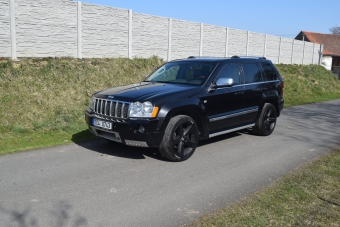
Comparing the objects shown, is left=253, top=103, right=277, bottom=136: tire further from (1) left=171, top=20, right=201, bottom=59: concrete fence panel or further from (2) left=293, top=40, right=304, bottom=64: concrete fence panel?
(2) left=293, top=40, right=304, bottom=64: concrete fence panel

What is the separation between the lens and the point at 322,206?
14.1 feet

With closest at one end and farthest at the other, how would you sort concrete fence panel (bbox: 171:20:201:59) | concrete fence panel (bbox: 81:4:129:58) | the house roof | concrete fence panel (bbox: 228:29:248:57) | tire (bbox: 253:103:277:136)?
tire (bbox: 253:103:277:136) → concrete fence panel (bbox: 81:4:129:58) → concrete fence panel (bbox: 171:20:201:59) → concrete fence panel (bbox: 228:29:248:57) → the house roof

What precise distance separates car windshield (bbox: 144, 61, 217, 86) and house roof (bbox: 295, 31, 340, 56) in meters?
46.1

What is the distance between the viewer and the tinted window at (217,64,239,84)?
7037mm

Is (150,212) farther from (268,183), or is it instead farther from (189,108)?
(189,108)

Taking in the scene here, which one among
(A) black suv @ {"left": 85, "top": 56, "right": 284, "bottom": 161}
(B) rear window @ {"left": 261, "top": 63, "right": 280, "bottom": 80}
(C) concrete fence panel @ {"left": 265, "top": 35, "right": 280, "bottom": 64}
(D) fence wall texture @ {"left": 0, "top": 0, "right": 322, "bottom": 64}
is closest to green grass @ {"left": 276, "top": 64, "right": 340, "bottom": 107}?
(C) concrete fence panel @ {"left": 265, "top": 35, "right": 280, "bottom": 64}

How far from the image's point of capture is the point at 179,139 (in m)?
6.09

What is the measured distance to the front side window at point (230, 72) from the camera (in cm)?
703

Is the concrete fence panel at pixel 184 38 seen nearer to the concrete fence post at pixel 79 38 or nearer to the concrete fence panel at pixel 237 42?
the concrete fence panel at pixel 237 42

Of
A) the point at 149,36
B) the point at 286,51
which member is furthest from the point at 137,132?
the point at 286,51

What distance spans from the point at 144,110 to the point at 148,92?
511 millimetres

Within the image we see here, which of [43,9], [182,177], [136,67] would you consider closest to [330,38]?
[136,67]

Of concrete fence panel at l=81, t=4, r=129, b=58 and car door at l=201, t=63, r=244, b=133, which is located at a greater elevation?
concrete fence panel at l=81, t=4, r=129, b=58

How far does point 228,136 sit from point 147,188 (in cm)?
401
